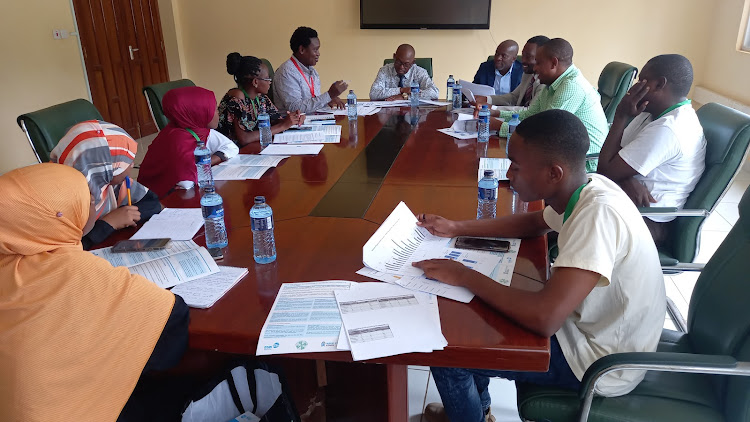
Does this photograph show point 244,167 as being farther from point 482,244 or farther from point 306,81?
point 306,81

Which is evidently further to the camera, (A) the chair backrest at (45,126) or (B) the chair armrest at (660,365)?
(A) the chair backrest at (45,126)

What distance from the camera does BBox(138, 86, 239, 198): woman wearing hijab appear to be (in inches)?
81.7

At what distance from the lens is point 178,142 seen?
2.16 meters

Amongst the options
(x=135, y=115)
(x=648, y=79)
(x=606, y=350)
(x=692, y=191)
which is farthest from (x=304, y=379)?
(x=135, y=115)

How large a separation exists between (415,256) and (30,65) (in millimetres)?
4358

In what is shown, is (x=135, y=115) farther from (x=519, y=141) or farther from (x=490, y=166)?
(x=519, y=141)

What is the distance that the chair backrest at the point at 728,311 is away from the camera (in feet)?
3.51

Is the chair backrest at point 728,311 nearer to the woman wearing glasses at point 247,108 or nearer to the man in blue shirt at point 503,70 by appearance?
the woman wearing glasses at point 247,108

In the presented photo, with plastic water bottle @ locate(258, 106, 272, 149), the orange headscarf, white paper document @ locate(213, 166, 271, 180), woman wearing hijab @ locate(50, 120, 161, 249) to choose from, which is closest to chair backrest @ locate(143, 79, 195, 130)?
plastic water bottle @ locate(258, 106, 272, 149)

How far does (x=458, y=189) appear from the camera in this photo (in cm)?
190

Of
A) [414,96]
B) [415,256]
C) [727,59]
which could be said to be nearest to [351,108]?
[414,96]

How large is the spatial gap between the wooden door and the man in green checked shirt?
13.4 feet

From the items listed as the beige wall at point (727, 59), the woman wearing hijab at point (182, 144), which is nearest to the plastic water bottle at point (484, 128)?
the woman wearing hijab at point (182, 144)

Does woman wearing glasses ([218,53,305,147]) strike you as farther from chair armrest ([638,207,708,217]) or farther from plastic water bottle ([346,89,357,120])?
chair armrest ([638,207,708,217])
